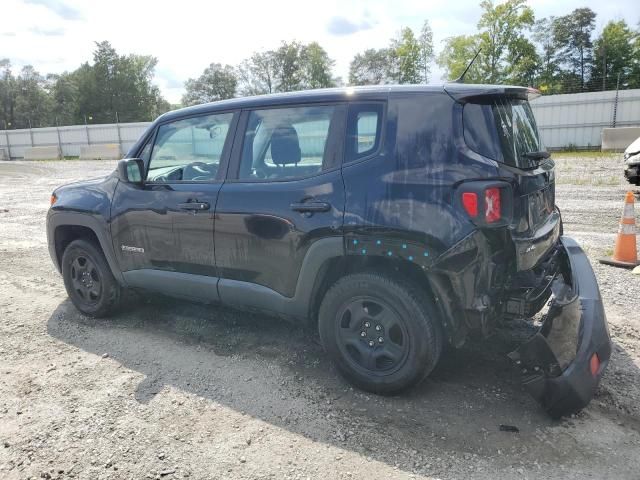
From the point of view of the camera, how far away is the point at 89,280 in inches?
183

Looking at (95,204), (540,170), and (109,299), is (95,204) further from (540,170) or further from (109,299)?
(540,170)

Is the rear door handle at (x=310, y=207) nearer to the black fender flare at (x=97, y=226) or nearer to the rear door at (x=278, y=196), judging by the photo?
the rear door at (x=278, y=196)

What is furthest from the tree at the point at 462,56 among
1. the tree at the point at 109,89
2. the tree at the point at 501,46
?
the tree at the point at 109,89

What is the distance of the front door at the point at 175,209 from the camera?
3.74 m

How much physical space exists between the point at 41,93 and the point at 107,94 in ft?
30.3

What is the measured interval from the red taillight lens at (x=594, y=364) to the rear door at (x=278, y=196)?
1611 mm

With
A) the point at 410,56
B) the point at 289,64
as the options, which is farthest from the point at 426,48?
the point at 289,64

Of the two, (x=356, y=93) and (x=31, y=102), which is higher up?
(x=31, y=102)

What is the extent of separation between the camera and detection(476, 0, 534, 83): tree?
3733cm

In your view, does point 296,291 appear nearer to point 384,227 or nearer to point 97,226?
point 384,227

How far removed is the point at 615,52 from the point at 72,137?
49378 millimetres

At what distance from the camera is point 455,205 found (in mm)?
2756

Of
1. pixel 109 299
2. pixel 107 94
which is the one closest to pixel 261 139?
pixel 109 299

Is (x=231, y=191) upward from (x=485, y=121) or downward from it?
downward
